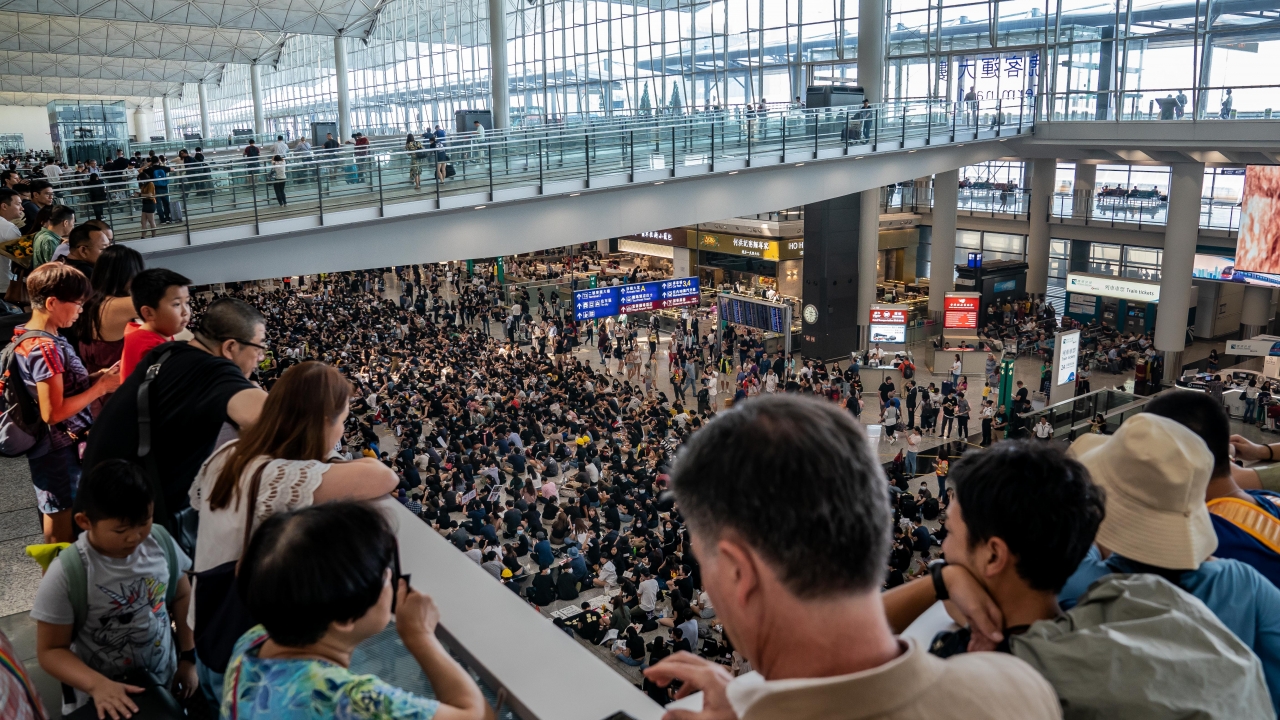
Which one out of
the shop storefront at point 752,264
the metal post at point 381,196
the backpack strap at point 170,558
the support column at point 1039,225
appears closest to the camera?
the backpack strap at point 170,558

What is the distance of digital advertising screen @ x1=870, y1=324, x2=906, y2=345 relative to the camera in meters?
24.2

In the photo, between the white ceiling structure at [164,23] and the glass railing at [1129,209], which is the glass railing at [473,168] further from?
the white ceiling structure at [164,23]

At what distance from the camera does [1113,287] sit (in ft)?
88.2

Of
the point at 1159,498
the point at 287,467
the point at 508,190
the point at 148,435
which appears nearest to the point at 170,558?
the point at 148,435

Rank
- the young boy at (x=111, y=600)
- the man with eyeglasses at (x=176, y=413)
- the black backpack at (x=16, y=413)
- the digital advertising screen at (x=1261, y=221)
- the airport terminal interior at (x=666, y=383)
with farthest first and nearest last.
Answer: the digital advertising screen at (x=1261, y=221), the black backpack at (x=16, y=413), the man with eyeglasses at (x=176, y=413), the young boy at (x=111, y=600), the airport terminal interior at (x=666, y=383)

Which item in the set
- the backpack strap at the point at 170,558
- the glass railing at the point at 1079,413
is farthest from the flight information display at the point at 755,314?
the backpack strap at the point at 170,558

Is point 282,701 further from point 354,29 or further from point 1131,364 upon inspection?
point 354,29

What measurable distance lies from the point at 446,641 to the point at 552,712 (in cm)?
40

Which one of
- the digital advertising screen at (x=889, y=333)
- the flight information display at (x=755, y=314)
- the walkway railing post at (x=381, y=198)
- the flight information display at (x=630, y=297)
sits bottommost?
the digital advertising screen at (x=889, y=333)

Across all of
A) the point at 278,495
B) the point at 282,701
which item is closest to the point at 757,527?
the point at 282,701

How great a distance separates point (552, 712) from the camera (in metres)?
1.50

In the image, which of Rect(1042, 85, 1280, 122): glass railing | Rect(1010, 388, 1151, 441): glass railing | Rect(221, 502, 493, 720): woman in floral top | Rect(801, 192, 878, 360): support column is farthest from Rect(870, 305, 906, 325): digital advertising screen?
Rect(221, 502, 493, 720): woman in floral top

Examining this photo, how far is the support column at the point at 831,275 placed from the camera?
2552cm

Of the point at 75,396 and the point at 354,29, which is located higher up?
the point at 354,29
